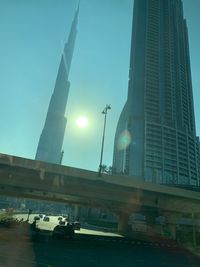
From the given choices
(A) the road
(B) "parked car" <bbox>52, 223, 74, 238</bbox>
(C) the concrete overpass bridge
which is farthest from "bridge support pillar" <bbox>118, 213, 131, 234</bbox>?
(A) the road

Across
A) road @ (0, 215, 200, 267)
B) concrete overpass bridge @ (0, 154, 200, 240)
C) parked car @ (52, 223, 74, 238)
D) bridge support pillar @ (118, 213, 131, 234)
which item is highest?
concrete overpass bridge @ (0, 154, 200, 240)

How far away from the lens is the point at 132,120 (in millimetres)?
190125

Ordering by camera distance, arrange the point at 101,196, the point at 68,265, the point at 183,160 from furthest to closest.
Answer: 1. the point at 183,160
2. the point at 101,196
3. the point at 68,265

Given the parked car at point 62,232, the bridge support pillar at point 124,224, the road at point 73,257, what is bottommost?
the road at point 73,257

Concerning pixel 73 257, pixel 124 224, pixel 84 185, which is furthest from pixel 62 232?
pixel 124 224

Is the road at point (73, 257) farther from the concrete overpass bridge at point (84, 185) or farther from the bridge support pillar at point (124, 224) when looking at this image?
the bridge support pillar at point (124, 224)

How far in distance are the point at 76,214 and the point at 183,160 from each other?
107177 mm

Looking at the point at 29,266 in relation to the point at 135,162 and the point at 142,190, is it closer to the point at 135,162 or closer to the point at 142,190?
the point at 142,190

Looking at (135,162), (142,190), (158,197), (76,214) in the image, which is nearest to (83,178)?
(142,190)

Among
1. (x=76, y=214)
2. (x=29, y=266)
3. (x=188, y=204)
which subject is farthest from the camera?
(x=76, y=214)

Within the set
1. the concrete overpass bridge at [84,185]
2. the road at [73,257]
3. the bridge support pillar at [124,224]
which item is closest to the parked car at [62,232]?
the concrete overpass bridge at [84,185]

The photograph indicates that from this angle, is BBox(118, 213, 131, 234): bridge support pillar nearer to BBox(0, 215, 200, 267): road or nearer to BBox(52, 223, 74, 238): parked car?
BBox(52, 223, 74, 238): parked car

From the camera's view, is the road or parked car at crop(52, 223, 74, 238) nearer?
the road

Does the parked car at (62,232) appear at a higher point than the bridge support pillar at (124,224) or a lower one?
lower
